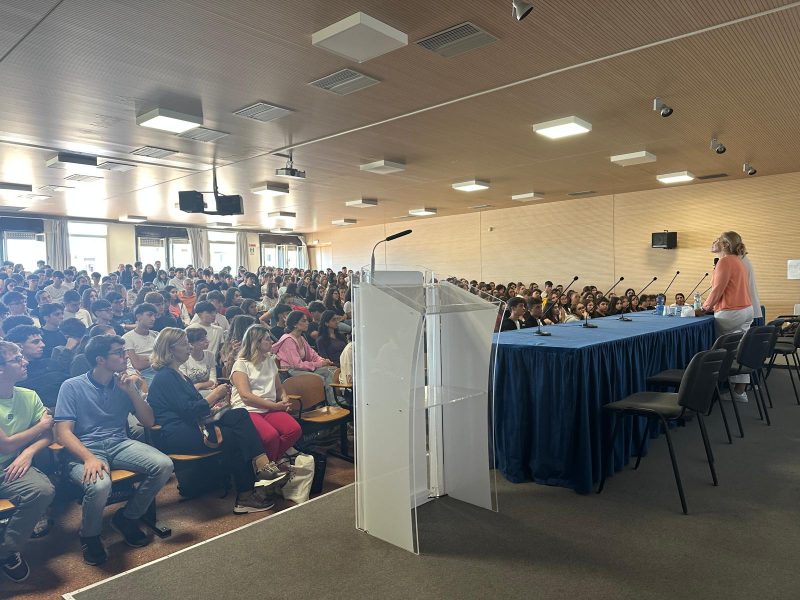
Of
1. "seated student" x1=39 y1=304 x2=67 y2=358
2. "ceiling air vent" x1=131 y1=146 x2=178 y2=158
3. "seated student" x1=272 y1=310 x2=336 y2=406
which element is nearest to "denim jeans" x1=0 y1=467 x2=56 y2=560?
"seated student" x1=272 y1=310 x2=336 y2=406

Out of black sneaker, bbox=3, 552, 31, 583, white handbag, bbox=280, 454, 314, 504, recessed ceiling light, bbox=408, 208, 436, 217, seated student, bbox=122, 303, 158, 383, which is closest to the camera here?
black sneaker, bbox=3, 552, 31, 583

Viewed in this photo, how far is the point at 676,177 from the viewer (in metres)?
8.89

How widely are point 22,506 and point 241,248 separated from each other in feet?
58.2

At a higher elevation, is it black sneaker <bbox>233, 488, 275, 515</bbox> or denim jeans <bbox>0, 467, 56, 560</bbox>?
denim jeans <bbox>0, 467, 56, 560</bbox>

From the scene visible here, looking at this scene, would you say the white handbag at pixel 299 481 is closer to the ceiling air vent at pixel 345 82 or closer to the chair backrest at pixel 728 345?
the ceiling air vent at pixel 345 82

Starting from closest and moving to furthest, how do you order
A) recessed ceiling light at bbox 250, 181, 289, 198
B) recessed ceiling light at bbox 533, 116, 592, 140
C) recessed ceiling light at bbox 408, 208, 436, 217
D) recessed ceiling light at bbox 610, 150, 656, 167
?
recessed ceiling light at bbox 533, 116, 592, 140 < recessed ceiling light at bbox 610, 150, 656, 167 < recessed ceiling light at bbox 250, 181, 289, 198 < recessed ceiling light at bbox 408, 208, 436, 217

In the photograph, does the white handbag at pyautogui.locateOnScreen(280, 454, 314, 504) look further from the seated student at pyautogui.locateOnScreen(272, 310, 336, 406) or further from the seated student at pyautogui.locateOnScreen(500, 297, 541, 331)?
the seated student at pyautogui.locateOnScreen(500, 297, 541, 331)

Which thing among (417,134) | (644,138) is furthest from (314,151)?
(644,138)

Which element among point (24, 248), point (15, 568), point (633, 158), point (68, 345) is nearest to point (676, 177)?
point (633, 158)

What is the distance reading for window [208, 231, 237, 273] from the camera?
19.0 metres

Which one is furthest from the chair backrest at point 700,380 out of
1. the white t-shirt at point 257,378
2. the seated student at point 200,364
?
the seated student at point 200,364

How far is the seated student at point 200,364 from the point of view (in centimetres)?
432

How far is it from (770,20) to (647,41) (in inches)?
27.0

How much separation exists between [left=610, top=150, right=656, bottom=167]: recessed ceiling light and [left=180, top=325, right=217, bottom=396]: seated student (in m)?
5.84
